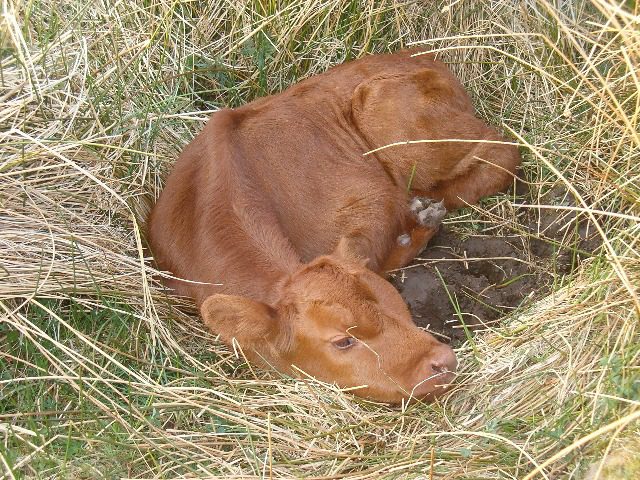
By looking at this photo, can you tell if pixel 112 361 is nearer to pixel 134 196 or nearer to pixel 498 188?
→ pixel 134 196

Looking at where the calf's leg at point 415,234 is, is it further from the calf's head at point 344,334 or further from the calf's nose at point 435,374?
the calf's nose at point 435,374

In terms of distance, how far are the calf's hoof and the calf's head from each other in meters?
1.51

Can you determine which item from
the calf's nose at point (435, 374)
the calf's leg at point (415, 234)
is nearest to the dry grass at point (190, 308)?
the calf's nose at point (435, 374)

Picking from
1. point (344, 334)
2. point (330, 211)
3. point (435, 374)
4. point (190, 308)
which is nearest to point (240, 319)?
point (344, 334)

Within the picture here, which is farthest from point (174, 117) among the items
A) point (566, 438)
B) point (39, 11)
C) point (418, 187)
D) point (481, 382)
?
point (566, 438)

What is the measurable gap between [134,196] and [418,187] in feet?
6.77

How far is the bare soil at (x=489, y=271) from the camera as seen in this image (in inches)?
217

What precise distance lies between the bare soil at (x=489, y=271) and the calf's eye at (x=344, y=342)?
2.87ft

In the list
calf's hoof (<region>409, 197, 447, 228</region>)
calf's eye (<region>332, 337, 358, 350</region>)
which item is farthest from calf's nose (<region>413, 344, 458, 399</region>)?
calf's hoof (<region>409, 197, 447, 228</region>)

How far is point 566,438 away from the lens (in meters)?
3.67

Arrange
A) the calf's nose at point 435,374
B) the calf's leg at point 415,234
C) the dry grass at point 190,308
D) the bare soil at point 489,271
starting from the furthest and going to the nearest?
the calf's leg at point 415,234, the bare soil at point 489,271, the calf's nose at point 435,374, the dry grass at point 190,308

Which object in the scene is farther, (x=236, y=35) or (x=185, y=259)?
(x=236, y=35)

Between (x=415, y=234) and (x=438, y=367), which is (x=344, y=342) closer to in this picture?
(x=438, y=367)

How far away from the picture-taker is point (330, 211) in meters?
5.94
